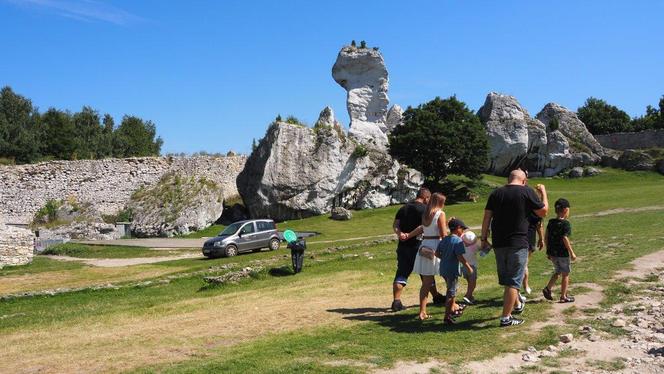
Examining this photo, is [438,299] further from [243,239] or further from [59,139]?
[59,139]

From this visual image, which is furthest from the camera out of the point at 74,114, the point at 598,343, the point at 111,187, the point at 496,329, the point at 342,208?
the point at 74,114

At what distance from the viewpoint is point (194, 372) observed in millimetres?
6516

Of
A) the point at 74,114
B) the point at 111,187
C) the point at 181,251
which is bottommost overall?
the point at 181,251

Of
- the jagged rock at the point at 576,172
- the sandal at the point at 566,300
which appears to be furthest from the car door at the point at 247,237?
the jagged rock at the point at 576,172

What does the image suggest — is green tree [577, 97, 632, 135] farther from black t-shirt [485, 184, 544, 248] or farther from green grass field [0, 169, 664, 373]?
black t-shirt [485, 184, 544, 248]

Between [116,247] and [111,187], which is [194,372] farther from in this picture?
[111,187]

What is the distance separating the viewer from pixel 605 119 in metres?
89.1

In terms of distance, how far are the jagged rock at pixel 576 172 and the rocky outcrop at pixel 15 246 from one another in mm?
48554

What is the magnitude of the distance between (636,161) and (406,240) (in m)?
53.5

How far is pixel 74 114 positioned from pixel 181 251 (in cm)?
6472

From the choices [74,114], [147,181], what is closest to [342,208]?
[147,181]

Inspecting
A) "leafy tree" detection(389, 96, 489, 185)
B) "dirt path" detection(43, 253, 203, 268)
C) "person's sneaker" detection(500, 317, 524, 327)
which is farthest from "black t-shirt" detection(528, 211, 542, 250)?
"leafy tree" detection(389, 96, 489, 185)

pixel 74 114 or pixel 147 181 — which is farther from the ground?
pixel 74 114

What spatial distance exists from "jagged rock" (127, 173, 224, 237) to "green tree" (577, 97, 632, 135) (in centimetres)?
6698
